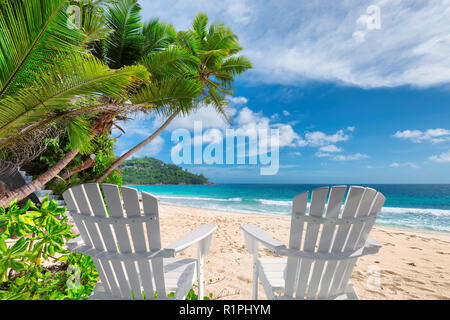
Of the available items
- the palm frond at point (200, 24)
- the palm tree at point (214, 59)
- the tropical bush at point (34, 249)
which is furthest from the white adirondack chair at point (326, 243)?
the palm frond at point (200, 24)

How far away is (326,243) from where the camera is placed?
124 centimetres

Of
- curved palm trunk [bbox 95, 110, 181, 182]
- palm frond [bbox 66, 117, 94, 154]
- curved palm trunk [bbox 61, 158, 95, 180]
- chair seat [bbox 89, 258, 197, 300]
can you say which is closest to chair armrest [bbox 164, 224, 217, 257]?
chair seat [bbox 89, 258, 197, 300]

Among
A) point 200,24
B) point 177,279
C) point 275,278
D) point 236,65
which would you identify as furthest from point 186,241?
point 200,24

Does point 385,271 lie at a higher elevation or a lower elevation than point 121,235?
lower

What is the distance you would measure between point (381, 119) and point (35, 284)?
35.5 metres

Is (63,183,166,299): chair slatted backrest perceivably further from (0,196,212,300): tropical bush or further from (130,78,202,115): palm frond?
(130,78,202,115): palm frond

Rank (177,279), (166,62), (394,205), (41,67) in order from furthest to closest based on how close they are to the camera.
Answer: (394,205), (166,62), (41,67), (177,279)

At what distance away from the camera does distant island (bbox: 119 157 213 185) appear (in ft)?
88.5

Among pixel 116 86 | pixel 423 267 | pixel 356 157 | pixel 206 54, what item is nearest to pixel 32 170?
pixel 116 86

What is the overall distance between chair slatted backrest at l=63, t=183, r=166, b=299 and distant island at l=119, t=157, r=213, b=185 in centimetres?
2533

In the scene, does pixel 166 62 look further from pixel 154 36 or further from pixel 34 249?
pixel 34 249

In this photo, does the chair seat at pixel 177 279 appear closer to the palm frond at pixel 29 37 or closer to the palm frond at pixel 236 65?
the palm frond at pixel 29 37

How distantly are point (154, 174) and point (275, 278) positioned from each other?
1267 inches

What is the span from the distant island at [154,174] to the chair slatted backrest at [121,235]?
25333mm
